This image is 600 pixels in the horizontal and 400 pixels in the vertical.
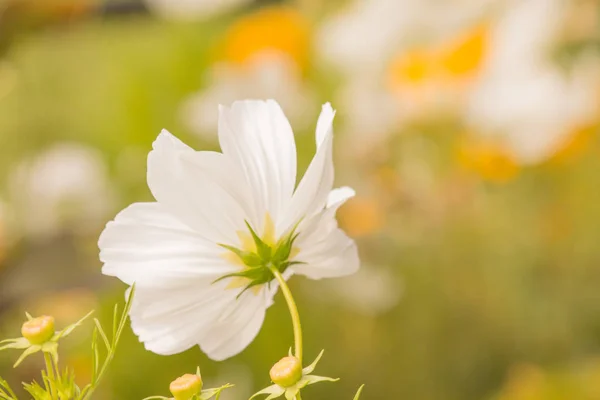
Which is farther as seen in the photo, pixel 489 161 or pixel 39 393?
pixel 489 161

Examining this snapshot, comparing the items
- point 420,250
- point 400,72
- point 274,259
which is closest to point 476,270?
point 420,250

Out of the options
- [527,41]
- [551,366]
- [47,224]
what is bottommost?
[551,366]

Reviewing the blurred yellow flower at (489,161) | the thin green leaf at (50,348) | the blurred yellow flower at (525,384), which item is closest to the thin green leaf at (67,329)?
the thin green leaf at (50,348)

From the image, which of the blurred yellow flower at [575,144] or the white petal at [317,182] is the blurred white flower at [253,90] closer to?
the blurred yellow flower at [575,144]

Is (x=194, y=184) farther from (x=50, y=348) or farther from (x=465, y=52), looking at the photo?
(x=465, y=52)

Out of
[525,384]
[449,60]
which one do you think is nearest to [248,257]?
[525,384]

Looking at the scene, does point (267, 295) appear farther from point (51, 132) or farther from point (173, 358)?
point (51, 132)

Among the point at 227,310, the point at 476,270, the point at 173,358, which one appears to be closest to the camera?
the point at 227,310
